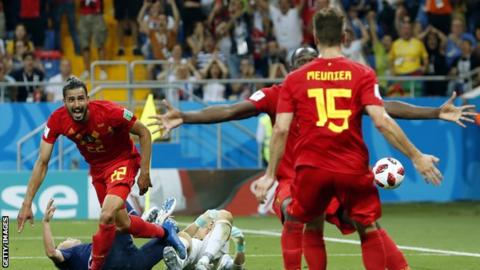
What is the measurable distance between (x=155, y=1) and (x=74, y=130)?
13381 millimetres

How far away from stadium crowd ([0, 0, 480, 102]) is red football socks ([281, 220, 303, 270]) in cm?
1338

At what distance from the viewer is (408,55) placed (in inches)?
989

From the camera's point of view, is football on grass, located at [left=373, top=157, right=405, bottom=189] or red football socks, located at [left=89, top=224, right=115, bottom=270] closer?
red football socks, located at [left=89, top=224, right=115, bottom=270]

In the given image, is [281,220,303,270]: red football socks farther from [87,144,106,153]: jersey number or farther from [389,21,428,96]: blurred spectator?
[389,21,428,96]: blurred spectator

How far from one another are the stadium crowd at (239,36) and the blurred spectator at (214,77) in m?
0.02

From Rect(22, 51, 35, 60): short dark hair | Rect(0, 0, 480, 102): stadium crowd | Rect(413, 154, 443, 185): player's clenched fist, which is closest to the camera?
Rect(413, 154, 443, 185): player's clenched fist

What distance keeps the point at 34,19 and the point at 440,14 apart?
7652mm

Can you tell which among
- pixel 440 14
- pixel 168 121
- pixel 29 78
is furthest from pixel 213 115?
pixel 440 14

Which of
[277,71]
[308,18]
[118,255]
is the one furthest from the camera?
[308,18]

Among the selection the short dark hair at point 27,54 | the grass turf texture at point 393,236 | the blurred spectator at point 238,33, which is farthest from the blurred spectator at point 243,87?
the short dark hair at point 27,54

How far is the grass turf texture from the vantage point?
14266mm

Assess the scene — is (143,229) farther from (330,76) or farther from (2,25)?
(2,25)

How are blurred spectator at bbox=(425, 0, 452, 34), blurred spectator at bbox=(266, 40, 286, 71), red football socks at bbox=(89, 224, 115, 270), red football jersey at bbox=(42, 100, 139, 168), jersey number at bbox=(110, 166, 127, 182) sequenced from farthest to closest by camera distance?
1. blurred spectator at bbox=(425, 0, 452, 34)
2. blurred spectator at bbox=(266, 40, 286, 71)
3. jersey number at bbox=(110, 166, 127, 182)
4. red football jersey at bbox=(42, 100, 139, 168)
5. red football socks at bbox=(89, 224, 115, 270)

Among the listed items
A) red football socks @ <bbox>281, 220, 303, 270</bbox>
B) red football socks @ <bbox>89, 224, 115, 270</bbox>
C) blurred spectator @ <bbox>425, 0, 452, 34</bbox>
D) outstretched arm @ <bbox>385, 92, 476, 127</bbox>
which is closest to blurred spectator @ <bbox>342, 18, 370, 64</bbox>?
blurred spectator @ <bbox>425, 0, 452, 34</bbox>
